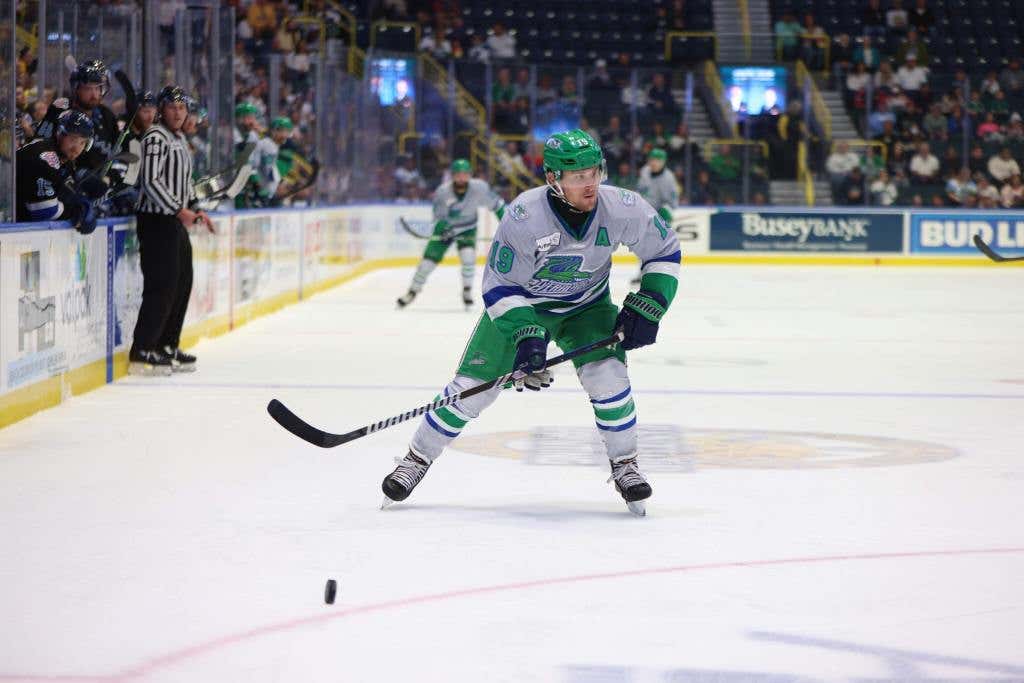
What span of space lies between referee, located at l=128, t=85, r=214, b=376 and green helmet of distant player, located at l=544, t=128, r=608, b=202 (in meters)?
4.09

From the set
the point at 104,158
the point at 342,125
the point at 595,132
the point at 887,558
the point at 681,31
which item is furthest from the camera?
the point at 681,31

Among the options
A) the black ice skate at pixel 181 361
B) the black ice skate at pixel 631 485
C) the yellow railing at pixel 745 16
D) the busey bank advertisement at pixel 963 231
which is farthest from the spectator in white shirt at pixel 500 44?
the black ice skate at pixel 631 485

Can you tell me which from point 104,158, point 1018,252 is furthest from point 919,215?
point 104,158

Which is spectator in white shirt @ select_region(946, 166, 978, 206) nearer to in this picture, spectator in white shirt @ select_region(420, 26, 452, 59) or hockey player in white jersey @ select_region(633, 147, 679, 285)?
hockey player in white jersey @ select_region(633, 147, 679, 285)

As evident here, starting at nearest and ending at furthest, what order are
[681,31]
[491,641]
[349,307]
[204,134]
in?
[491,641] < [204,134] < [349,307] < [681,31]

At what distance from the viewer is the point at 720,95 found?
2077 cm

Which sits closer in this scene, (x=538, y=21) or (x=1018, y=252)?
(x=1018, y=252)

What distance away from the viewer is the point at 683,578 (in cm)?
398

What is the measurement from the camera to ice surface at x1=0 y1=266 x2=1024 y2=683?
3.27 metres

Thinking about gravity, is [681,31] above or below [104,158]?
above

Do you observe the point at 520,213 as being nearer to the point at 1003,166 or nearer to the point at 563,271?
the point at 563,271

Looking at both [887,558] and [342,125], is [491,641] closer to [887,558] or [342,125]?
[887,558]

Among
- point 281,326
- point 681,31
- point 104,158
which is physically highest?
point 681,31

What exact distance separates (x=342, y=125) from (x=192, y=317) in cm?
725
